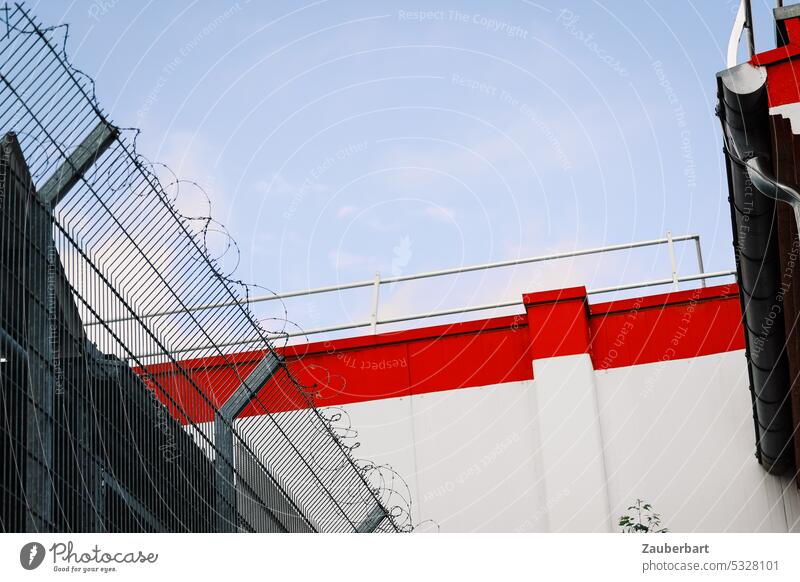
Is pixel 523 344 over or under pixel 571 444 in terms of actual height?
over

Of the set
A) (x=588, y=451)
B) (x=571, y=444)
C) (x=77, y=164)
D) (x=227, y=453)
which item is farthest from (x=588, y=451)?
(x=77, y=164)

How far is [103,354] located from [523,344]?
10744mm

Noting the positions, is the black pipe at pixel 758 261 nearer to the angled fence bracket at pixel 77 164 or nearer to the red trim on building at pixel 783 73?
the red trim on building at pixel 783 73

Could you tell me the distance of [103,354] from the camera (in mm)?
8930

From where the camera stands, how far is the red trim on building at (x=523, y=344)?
18422mm

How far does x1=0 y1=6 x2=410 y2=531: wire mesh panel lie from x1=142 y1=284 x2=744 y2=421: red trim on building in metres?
6.93

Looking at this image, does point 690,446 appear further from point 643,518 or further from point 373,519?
point 373,519

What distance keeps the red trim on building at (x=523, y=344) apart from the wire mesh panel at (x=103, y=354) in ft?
22.7
